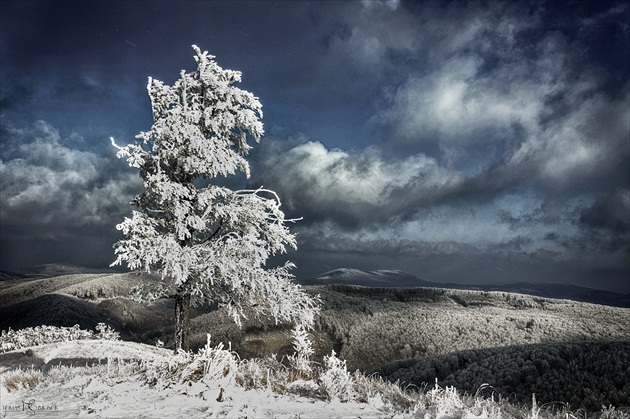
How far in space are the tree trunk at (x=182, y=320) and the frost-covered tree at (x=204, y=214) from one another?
3 centimetres

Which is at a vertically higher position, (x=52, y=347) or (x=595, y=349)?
(x=52, y=347)

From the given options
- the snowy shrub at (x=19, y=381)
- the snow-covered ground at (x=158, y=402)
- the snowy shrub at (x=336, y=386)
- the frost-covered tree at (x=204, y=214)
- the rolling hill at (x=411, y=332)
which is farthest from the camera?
the rolling hill at (x=411, y=332)

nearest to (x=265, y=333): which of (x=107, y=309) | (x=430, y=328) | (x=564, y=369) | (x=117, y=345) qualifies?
(x=430, y=328)

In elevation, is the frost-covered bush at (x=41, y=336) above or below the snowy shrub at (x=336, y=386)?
below

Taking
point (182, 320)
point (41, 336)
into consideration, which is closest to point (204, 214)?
point (182, 320)

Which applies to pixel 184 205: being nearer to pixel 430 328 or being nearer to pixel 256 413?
pixel 256 413

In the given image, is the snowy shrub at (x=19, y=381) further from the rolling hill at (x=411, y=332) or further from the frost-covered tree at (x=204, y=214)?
the rolling hill at (x=411, y=332)

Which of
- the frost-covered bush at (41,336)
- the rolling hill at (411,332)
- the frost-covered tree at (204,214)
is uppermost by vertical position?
the frost-covered tree at (204,214)

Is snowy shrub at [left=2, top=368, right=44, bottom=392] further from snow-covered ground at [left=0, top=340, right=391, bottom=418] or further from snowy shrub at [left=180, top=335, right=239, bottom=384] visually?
snowy shrub at [left=180, top=335, right=239, bottom=384]

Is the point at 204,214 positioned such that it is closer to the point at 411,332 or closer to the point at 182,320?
the point at 182,320

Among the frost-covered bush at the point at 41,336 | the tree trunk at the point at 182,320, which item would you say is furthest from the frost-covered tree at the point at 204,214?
the frost-covered bush at the point at 41,336

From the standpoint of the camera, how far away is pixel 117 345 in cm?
1351

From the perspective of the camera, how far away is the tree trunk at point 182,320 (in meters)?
11.2

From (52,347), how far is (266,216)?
8410 millimetres
